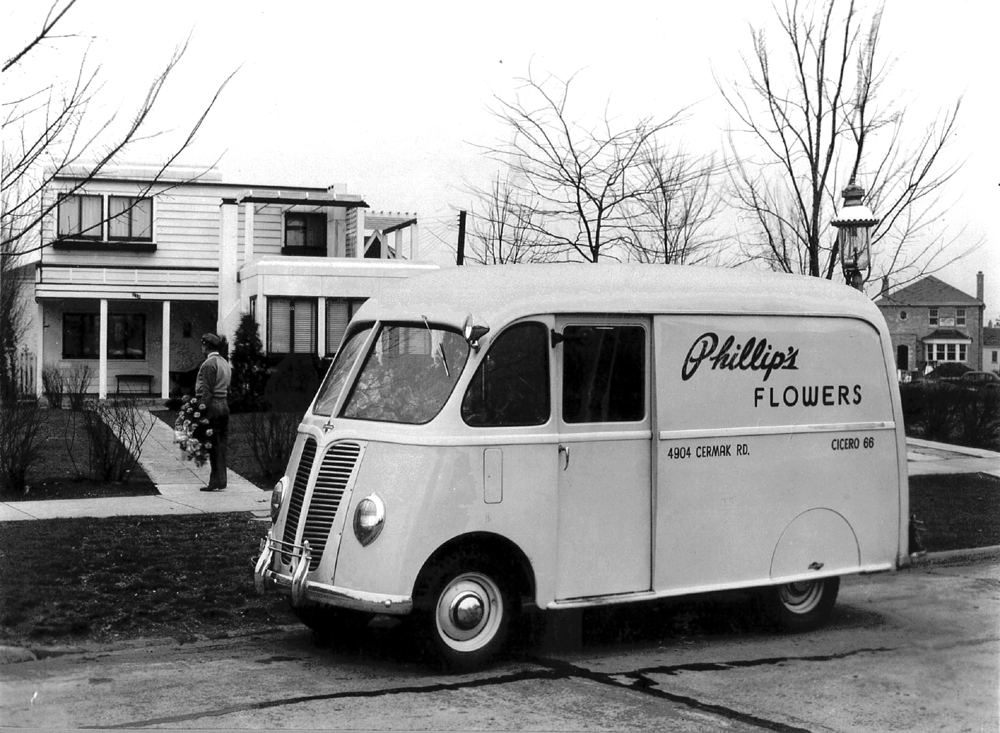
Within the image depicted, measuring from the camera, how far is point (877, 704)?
6520mm

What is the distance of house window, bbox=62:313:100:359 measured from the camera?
34.1 meters

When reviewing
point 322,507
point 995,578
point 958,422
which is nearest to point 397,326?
point 322,507

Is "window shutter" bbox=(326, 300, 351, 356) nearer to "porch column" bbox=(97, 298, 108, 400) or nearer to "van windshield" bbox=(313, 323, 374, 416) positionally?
"porch column" bbox=(97, 298, 108, 400)

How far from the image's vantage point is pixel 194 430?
1457 centimetres

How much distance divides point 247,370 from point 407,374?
749 inches

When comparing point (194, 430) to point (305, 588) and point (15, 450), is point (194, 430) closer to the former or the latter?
point (15, 450)

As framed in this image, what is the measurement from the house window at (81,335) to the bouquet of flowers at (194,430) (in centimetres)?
2086

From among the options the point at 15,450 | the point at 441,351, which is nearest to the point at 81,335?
the point at 15,450

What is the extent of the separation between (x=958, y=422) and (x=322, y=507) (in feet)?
64.2

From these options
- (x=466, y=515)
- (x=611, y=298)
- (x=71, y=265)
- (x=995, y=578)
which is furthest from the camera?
(x=71, y=265)

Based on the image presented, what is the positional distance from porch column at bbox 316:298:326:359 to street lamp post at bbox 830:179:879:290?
57.3 ft

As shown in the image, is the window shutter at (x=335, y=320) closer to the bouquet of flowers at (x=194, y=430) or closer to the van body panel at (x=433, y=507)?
the bouquet of flowers at (x=194, y=430)

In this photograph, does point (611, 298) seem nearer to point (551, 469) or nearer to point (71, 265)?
point (551, 469)

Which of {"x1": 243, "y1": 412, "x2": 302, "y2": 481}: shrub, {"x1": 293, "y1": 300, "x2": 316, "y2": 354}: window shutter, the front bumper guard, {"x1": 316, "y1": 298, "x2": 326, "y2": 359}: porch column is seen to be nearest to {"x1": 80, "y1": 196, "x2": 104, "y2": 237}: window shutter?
{"x1": 293, "y1": 300, "x2": 316, "y2": 354}: window shutter
